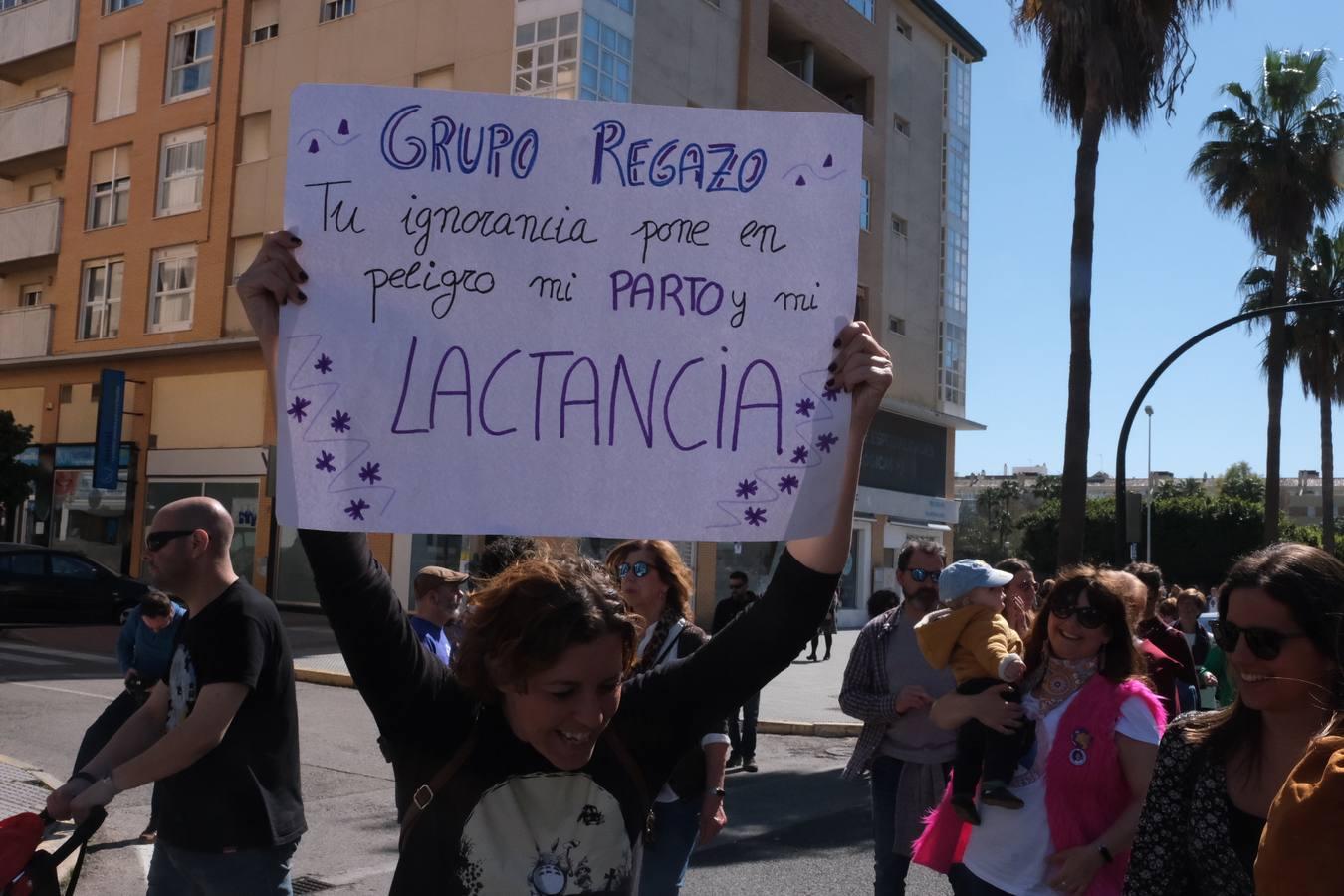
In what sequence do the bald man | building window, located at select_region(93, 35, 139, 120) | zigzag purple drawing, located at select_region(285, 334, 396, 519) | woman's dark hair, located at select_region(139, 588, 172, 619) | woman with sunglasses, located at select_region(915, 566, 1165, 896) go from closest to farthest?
1. zigzag purple drawing, located at select_region(285, 334, 396, 519)
2. the bald man
3. woman with sunglasses, located at select_region(915, 566, 1165, 896)
4. woman's dark hair, located at select_region(139, 588, 172, 619)
5. building window, located at select_region(93, 35, 139, 120)

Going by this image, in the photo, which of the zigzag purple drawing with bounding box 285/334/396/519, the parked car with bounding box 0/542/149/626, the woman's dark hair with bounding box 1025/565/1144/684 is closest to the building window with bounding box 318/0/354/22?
the parked car with bounding box 0/542/149/626

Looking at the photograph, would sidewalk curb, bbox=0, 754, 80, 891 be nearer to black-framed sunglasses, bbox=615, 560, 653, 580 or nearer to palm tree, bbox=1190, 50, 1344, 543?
black-framed sunglasses, bbox=615, 560, 653, 580

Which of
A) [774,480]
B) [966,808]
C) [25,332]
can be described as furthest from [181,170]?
[774,480]

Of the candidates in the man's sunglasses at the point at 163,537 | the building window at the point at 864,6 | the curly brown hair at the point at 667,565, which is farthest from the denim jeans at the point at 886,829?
the building window at the point at 864,6

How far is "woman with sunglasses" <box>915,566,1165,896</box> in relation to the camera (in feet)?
11.9

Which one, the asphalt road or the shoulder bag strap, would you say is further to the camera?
the asphalt road

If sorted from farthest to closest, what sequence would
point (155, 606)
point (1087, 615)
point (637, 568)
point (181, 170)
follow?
point (181, 170)
point (155, 606)
point (637, 568)
point (1087, 615)

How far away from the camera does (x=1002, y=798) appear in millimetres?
3750

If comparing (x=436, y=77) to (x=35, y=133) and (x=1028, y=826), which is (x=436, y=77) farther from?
(x=1028, y=826)

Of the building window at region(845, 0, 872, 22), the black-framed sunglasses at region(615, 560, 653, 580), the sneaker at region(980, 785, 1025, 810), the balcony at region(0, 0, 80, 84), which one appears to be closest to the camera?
the sneaker at region(980, 785, 1025, 810)

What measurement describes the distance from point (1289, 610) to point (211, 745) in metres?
2.59

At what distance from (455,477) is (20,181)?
1390 inches

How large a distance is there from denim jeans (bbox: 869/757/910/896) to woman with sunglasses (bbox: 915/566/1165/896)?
86 cm

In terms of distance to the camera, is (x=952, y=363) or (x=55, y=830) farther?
(x=952, y=363)
